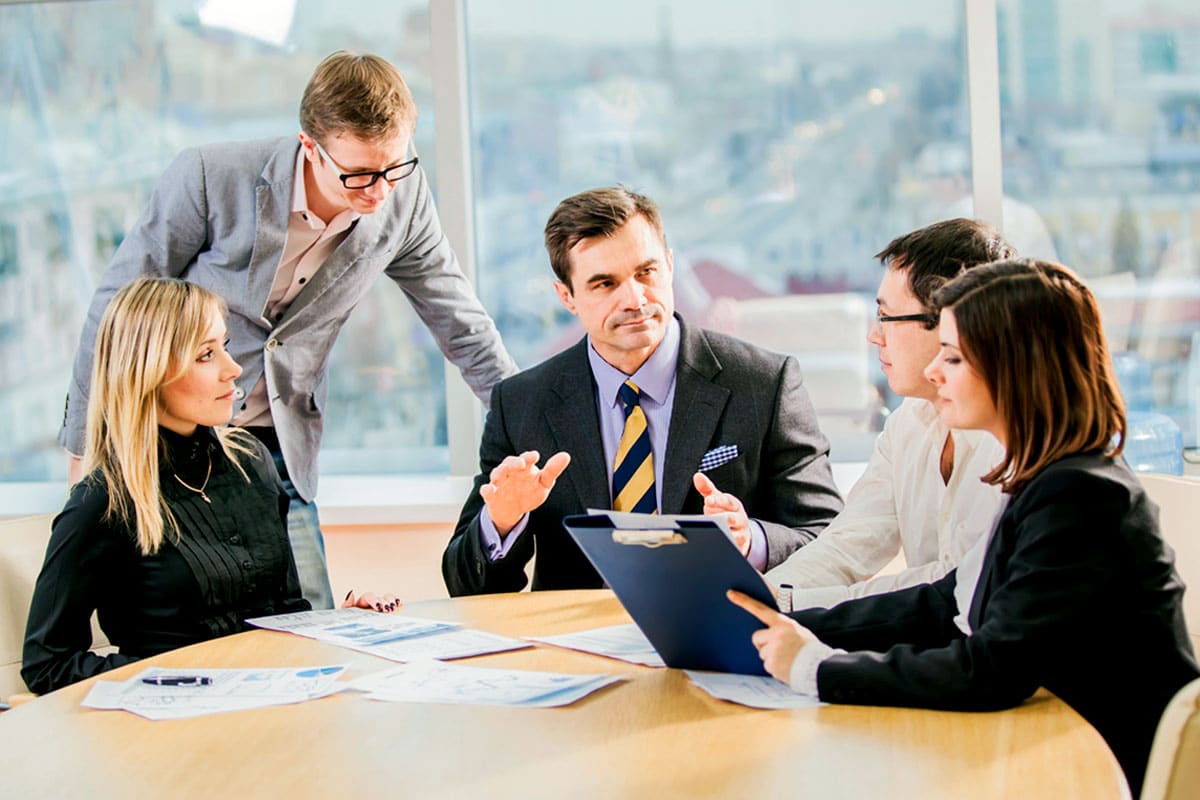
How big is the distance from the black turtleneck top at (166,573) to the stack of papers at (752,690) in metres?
0.99

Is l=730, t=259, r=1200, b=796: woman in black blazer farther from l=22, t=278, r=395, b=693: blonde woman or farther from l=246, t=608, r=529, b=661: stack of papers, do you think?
l=22, t=278, r=395, b=693: blonde woman

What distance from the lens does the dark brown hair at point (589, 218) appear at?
2.52 m

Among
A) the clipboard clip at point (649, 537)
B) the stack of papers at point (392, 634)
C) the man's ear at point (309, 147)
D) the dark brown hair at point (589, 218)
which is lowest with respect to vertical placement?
the stack of papers at point (392, 634)

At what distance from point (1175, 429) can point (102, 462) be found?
9.44 feet

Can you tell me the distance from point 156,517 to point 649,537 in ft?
3.45

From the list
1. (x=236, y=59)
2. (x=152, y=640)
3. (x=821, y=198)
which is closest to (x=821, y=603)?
(x=152, y=640)

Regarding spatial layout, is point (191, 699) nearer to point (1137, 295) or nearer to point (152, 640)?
point (152, 640)

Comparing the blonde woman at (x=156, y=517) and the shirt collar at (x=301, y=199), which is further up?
the shirt collar at (x=301, y=199)

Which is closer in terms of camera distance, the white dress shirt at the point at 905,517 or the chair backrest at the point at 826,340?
the white dress shirt at the point at 905,517

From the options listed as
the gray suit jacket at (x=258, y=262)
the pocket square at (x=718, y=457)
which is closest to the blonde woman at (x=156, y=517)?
the gray suit jacket at (x=258, y=262)

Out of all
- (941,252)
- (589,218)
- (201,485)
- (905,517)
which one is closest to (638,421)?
(589,218)

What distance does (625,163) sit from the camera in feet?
12.8

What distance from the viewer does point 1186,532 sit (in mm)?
2055

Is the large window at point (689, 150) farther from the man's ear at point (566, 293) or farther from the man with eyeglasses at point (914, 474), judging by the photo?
the man with eyeglasses at point (914, 474)
